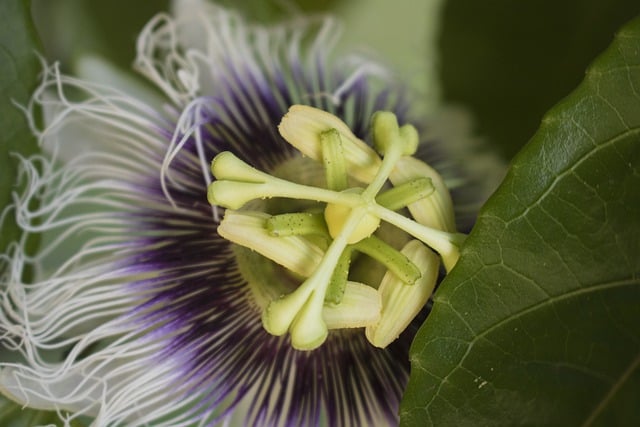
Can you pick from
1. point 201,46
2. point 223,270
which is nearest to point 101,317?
point 223,270

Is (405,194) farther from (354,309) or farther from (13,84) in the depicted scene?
(13,84)

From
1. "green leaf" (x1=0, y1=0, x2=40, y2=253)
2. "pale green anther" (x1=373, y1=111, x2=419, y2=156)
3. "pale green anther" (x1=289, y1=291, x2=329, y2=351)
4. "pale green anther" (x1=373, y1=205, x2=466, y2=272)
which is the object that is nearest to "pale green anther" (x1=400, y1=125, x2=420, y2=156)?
"pale green anther" (x1=373, y1=111, x2=419, y2=156)

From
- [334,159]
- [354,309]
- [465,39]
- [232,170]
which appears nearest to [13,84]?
[232,170]

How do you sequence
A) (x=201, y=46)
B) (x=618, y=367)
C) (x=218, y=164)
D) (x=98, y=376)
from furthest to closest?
(x=201, y=46) < (x=98, y=376) < (x=218, y=164) < (x=618, y=367)

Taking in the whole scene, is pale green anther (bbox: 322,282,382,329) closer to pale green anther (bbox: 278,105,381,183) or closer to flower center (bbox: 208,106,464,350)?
flower center (bbox: 208,106,464,350)

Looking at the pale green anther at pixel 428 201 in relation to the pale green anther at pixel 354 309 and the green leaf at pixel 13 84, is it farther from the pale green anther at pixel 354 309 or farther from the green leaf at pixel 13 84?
the green leaf at pixel 13 84

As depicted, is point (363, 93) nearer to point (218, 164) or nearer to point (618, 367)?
point (218, 164)

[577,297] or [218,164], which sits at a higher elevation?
[218,164]
